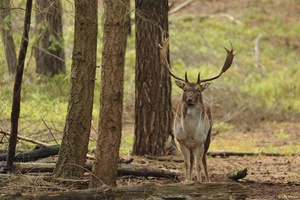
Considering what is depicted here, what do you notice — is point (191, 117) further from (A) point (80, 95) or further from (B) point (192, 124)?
(A) point (80, 95)

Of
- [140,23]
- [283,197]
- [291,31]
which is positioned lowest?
[283,197]

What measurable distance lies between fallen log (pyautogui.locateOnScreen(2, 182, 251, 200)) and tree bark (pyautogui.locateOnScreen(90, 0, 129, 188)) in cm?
62

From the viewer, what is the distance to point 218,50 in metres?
27.5

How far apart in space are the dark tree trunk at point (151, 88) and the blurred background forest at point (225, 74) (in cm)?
110

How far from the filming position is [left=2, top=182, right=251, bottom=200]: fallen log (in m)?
7.86

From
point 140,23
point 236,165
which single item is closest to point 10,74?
point 140,23

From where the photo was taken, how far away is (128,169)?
1041 centimetres

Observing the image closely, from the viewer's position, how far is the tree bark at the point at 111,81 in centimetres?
834

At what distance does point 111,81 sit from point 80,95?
0.84 metres

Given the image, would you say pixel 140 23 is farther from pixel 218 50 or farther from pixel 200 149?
pixel 218 50

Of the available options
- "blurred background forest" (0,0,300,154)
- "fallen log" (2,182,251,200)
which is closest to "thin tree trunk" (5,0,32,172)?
"blurred background forest" (0,0,300,154)

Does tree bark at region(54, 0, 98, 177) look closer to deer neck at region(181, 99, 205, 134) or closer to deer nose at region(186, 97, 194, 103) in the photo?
deer nose at region(186, 97, 194, 103)

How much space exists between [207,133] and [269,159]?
3.37m

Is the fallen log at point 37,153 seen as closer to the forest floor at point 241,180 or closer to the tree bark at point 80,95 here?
the forest floor at point 241,180
